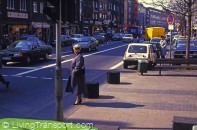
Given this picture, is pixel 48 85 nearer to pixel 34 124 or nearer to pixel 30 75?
pixel 30 75

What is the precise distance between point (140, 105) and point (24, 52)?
47.0 feet

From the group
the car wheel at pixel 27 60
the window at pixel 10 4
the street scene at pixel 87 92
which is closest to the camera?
the street scene at pixel 87 92

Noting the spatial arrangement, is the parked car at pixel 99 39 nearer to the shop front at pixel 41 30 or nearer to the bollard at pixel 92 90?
the shop front at pixel 41 30

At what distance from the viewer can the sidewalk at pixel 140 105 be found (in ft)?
31.9

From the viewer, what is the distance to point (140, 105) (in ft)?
39.3

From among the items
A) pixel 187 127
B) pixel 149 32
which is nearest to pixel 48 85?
pixel 187 127

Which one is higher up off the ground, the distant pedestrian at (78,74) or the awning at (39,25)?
the awning at (39,25)

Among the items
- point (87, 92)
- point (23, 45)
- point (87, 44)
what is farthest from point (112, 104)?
point (87, 44)

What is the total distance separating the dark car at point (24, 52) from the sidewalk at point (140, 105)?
8947 millimetres

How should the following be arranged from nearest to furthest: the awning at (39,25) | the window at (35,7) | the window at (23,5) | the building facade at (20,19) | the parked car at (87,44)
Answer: the parked car at (87,44), the building facade at (20,19), the window at (23,5), the awning at (39,25), the window at (35,7)

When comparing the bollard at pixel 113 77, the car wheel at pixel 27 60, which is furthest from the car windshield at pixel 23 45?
the bollard at pixel 113 77

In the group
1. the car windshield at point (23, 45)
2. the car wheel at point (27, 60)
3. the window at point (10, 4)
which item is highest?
the window at point (10, 4)

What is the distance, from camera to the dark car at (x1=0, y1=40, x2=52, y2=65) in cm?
2470

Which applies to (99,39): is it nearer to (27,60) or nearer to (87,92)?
(27,60)
